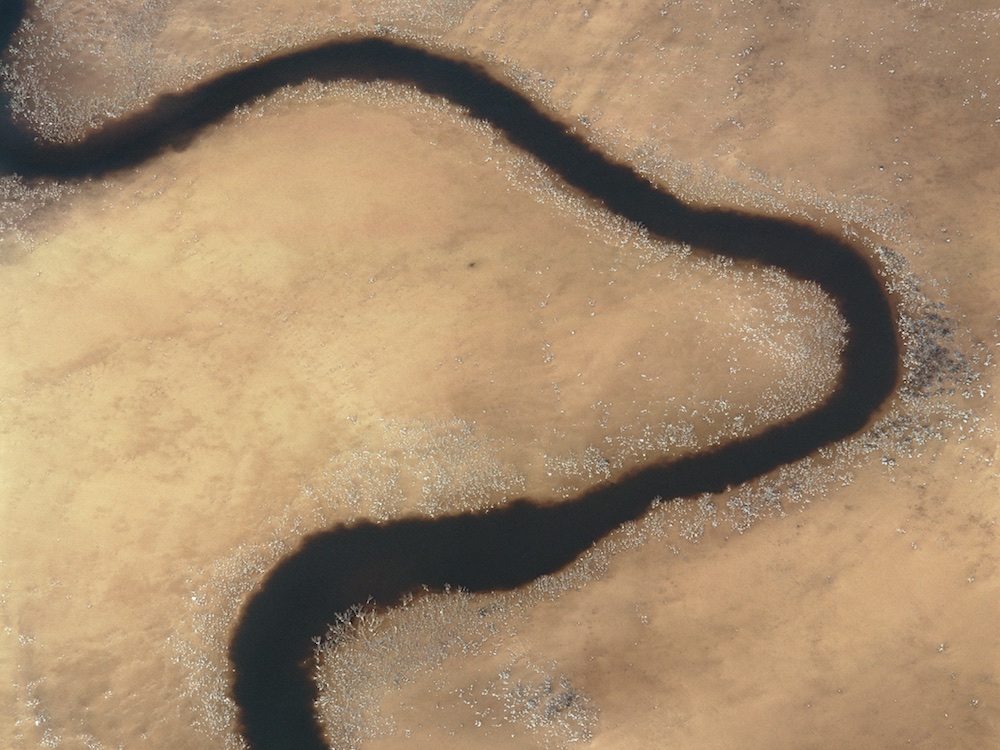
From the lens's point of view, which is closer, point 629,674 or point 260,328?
point 629,674

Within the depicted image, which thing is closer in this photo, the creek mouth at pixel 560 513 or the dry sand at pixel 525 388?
the dry sand at pixel 525 388

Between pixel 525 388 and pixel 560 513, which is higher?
pixel 525 388

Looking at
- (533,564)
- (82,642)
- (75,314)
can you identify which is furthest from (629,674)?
(75,314)

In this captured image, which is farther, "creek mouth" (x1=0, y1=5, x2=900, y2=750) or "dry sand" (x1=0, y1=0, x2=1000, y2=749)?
"creek mouth" (x1=0, y1=5, x2=900, y2=750)

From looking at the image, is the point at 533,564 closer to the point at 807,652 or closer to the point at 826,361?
the point at 807,652
